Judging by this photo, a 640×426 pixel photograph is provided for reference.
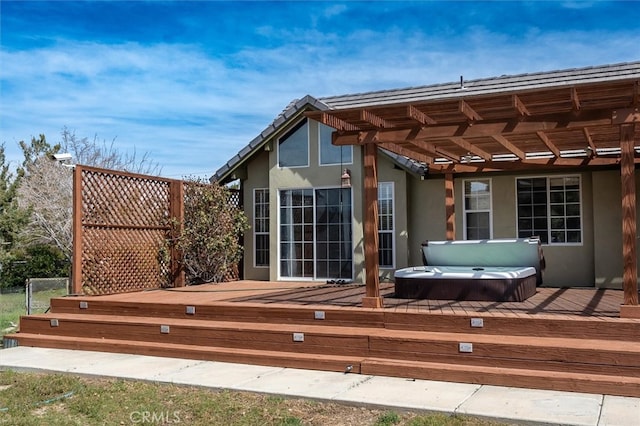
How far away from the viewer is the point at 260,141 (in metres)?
13.1

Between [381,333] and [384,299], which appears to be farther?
[384,299]

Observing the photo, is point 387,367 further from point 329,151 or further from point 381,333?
point 329,151

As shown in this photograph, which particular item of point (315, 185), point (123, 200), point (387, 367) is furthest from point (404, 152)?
point (123, 200)

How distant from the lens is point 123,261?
11.2 metres

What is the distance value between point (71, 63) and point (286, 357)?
9176 millimetres

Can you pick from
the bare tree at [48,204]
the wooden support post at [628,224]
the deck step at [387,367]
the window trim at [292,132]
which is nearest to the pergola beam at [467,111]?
Answer: the wooden support post at [628,224]

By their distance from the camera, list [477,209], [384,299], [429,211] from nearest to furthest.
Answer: [384,299]
[477,209]
[429,211]

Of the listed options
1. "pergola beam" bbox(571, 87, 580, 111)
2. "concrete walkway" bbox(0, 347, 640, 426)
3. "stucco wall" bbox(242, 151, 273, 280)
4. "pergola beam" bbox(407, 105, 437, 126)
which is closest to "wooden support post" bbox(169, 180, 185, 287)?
"stucco wall" bbox(242, 151, 273, 280)

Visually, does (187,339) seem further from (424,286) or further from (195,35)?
(195,35)

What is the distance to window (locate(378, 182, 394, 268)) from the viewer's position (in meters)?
12.4

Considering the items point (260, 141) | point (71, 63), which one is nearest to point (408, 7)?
point (260, 141)

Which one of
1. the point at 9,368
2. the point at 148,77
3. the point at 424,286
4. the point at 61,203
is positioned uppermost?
the point at 148,77
